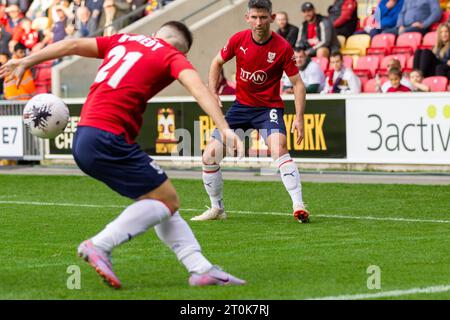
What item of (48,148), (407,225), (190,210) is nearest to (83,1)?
(48,148)

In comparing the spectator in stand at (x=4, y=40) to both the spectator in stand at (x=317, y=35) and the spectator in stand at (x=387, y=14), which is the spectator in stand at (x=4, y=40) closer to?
the spectator in stand at (x=317, y=35)

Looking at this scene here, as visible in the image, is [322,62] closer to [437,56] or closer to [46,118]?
[437,56]

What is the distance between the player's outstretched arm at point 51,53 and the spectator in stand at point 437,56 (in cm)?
1267

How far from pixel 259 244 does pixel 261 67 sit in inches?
Answer: 111

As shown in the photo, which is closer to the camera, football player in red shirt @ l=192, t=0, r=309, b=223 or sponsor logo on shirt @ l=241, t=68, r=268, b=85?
football player in red shirt @ l=192, t=0, r=309, b=223

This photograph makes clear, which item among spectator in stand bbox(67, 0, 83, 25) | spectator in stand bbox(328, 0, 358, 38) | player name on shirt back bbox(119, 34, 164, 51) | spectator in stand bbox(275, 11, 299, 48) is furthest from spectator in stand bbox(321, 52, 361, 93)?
player name on shirt back bbox(119, 34, 164, 51)

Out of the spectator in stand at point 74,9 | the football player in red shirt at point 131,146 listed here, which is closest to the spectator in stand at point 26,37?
the spectator in stand at point 74,9

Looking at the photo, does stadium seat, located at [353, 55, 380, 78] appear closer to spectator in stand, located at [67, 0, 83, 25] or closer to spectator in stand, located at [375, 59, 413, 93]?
spectator in stand, located at [375, 59, 413, 93]

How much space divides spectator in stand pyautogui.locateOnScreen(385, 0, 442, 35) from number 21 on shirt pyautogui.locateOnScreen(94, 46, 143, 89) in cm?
1459

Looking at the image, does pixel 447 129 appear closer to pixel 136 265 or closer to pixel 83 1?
pixel 136 265

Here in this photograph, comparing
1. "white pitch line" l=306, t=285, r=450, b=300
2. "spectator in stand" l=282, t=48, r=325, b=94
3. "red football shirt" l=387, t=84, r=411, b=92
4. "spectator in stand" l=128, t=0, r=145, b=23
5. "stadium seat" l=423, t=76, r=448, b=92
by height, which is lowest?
"white pitch line" l=306, t=285, r=450, b=300

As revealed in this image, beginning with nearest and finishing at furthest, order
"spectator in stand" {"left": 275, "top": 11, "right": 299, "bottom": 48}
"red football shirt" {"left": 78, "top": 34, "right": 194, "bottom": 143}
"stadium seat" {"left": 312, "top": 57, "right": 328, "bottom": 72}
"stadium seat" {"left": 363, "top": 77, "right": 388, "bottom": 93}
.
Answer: "red football shirt" {"left": 78, "top": 34, "right": 194, "bottom": 143} → "stadium seat" {"left": 363, "top": 77, "right": 388, "bottom": 93} → "stadium seat" {"left": 312, "top": 57, "right": 328, "bottom": 72} → "spectator in stand" {"left": 275, "top": 11, "right": 299, "bottom": 48}

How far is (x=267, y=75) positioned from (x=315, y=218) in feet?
5.53

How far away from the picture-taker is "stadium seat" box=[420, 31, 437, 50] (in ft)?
70.5
